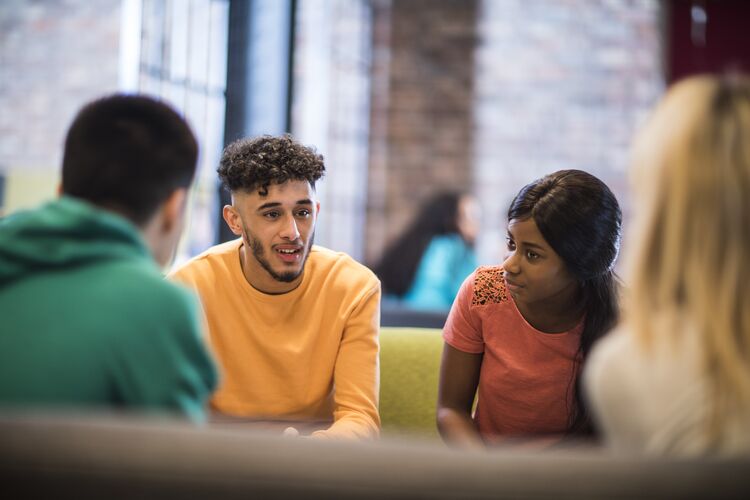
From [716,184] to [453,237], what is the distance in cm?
476

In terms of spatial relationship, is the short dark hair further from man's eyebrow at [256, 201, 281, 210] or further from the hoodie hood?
man's eyebrow at [256, 201, 281, 210]

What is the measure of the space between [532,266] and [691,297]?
91cm

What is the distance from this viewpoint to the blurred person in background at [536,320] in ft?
5.89

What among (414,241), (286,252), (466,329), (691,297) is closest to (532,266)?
(466,329)

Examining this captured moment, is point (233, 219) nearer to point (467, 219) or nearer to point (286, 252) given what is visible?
point (286, 252)

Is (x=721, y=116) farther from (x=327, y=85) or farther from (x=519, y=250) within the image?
(x=327, y=85)

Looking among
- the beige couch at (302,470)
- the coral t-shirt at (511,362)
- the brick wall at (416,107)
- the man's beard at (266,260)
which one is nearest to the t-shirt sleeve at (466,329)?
the coral t-shirt at (511,362)

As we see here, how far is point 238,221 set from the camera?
2068 millimetres

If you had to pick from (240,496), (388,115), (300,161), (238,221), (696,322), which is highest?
(388,115)

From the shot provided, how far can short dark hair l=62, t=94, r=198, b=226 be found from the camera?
3.62 ft

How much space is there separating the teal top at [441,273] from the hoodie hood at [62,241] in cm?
431

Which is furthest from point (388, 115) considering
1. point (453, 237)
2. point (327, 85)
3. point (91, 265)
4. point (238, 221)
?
point (91, 265)

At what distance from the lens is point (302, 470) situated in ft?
2.26

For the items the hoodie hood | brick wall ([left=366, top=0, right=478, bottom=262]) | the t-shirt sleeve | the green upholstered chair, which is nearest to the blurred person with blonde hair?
the hoodie hood
